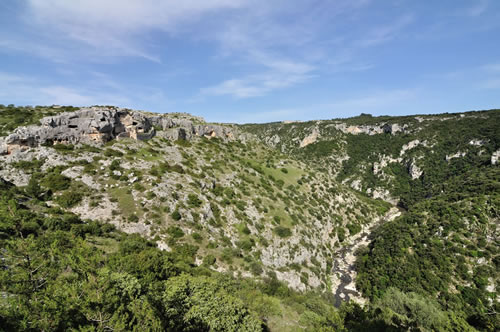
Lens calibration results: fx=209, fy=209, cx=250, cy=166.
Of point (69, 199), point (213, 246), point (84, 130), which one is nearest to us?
point (69, 199)

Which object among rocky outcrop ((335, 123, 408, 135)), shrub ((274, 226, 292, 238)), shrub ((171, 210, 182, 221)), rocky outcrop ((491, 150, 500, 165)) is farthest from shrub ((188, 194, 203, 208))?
rocky outcrop ((335, 123, 408, 135))

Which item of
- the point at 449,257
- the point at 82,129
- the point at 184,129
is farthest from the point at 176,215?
the point at 449,257

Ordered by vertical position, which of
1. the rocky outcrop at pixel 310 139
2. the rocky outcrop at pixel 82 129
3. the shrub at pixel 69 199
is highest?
the rocky outcrop at pixel 310 139

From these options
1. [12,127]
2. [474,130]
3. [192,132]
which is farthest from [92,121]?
[474,130]

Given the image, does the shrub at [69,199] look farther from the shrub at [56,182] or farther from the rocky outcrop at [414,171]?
the rocky outcrop at [414,171]

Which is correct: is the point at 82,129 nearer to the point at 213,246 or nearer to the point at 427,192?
the point at 213,246

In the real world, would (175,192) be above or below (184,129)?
below

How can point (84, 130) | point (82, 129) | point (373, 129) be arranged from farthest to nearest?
point (373, 129)
point (84, 130)
point (82, 129)

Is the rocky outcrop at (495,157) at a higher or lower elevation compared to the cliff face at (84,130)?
lower

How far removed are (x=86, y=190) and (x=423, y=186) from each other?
13810 centimetres

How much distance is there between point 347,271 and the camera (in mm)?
55250

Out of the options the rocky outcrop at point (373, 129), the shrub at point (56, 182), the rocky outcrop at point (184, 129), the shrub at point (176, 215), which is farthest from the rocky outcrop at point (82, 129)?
the rocky outcrop at point (373, 129)

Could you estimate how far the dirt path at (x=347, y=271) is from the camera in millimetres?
46025

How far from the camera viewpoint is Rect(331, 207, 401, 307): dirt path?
151 ft
